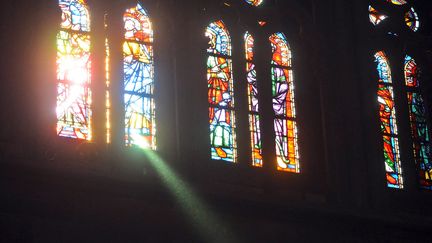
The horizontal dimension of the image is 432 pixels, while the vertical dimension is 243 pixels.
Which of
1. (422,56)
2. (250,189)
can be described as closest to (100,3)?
(250,189)

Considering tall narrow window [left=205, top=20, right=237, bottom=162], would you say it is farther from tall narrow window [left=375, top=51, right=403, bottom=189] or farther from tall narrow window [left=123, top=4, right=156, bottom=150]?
tall narrow window [left=375, top=51, right=403, bottom=189]

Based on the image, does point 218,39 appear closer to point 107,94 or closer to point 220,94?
point 220,94

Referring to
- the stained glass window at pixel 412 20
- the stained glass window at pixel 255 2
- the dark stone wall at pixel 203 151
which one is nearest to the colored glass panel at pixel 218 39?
the dark stone wall at pixel 203 151

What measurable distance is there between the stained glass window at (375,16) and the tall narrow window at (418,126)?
1.91ft

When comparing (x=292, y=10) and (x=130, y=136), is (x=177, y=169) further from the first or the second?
(x=292, y=10)

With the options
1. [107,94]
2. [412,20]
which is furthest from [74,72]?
[412,20]

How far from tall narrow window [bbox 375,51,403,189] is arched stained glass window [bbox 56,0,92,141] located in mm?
3750

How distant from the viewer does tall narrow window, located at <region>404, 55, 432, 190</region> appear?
1867cm

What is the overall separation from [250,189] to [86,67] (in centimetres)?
232

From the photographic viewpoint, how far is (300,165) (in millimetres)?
18016

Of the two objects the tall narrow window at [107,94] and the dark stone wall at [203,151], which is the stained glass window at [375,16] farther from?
the tall narrow window at [107,94]

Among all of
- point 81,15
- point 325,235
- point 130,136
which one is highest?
point 81,15

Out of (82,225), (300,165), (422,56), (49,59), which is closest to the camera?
(82,225)

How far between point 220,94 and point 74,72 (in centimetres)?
181
